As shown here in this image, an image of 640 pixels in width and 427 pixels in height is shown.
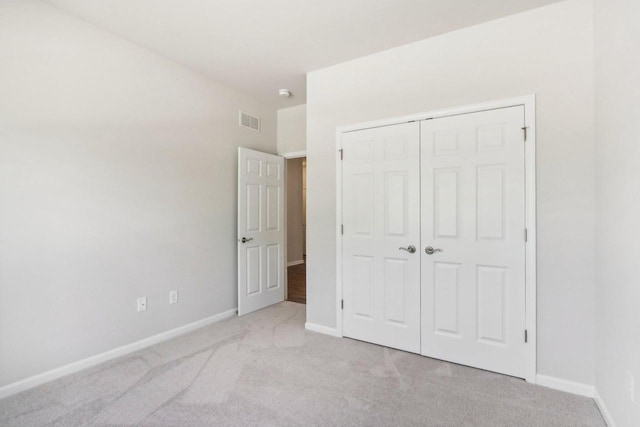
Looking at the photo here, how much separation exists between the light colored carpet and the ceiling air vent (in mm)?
2611

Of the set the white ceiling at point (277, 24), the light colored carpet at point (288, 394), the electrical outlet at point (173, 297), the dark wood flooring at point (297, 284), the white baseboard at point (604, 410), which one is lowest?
the dark wood flooring at point (297, 284)

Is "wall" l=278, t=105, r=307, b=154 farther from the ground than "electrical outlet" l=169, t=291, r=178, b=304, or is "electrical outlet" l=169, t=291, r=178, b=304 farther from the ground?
"wall" l=278, t=105, r=307, b=154

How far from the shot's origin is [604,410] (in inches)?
74.2

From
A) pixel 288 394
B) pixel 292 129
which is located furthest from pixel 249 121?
pixel 288 394

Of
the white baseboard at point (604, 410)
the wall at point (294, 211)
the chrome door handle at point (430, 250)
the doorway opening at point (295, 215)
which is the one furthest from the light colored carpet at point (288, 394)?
the wall at point (294, 211)

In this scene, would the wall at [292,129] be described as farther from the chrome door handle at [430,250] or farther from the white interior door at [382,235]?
the chrome door handle at [430,250]

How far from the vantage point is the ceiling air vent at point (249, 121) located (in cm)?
394

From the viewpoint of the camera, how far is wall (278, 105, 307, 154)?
14.1ft

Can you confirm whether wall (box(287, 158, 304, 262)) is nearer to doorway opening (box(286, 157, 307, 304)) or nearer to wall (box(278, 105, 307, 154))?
doorway opening (box(286, 157, 307, 304))

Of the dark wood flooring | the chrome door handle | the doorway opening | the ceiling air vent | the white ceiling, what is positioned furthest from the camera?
the doorway opening

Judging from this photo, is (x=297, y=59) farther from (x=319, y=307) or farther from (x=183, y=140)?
(x=319, y=307)

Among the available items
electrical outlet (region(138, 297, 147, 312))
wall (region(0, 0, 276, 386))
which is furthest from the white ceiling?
electrical outlet (region(138, 297, 147, 312))

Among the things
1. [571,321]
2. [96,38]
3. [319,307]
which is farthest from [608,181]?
[96,38]

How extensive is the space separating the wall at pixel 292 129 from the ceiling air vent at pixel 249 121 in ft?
1.35
